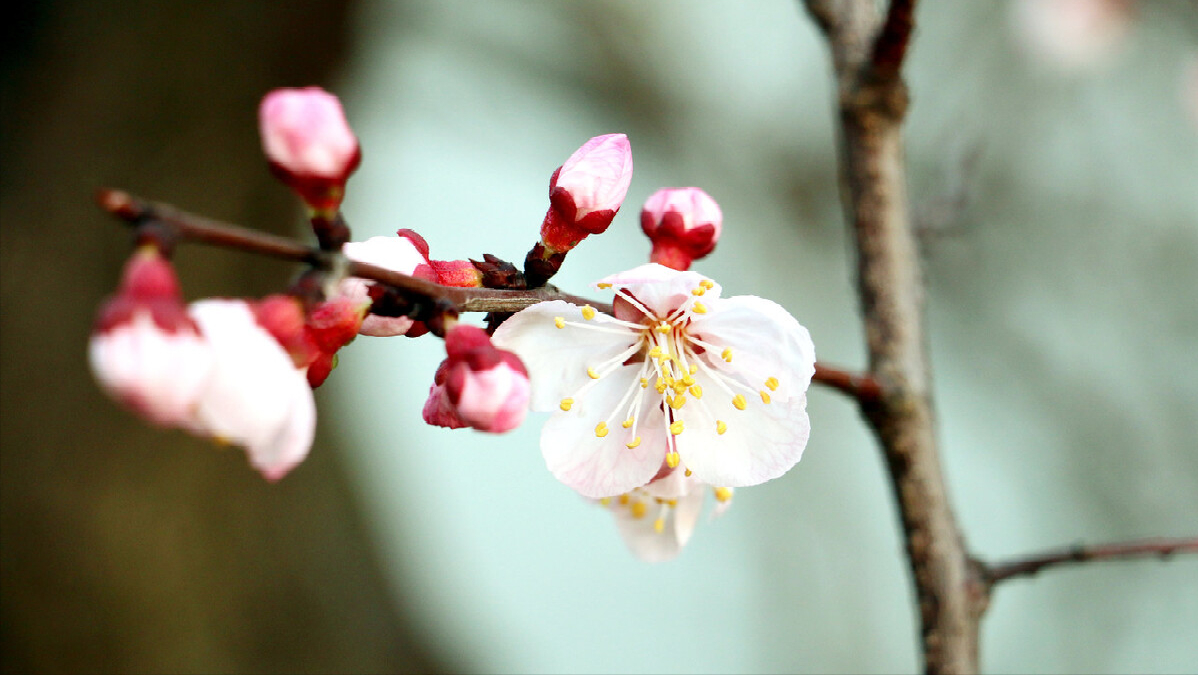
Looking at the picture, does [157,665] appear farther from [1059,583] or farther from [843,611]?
[1059,583]

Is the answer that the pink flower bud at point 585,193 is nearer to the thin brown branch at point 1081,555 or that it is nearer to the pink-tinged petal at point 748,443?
the pink-tinged petal at point 748,443

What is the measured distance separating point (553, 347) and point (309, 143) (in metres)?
0.26

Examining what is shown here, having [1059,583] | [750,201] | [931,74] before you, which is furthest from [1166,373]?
[750,201]

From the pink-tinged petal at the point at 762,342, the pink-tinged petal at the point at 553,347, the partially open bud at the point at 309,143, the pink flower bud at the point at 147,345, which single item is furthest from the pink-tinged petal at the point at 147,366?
the pink-tinged petal at the point at 762,342

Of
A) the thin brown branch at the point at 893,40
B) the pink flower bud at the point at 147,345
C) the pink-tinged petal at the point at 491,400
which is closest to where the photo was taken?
the pink flower bud at the point at 147,345

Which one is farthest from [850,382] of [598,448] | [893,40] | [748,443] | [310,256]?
[310,256]

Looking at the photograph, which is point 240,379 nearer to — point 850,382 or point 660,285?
point 660,285

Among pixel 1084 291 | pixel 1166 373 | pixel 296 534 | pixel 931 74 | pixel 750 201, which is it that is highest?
pixel 931 74

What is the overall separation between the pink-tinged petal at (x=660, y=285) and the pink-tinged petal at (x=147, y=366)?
271 millimetres

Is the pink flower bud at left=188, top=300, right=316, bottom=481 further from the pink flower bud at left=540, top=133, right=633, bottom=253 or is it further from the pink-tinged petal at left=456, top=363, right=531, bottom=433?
the pink flower bud at left=540, top=133, right=633, bottom=253

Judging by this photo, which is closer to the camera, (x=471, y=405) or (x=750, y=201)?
(x=471, y=405)

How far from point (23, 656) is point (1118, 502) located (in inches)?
123

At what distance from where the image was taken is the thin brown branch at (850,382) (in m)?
0.67

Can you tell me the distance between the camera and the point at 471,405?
509mm
